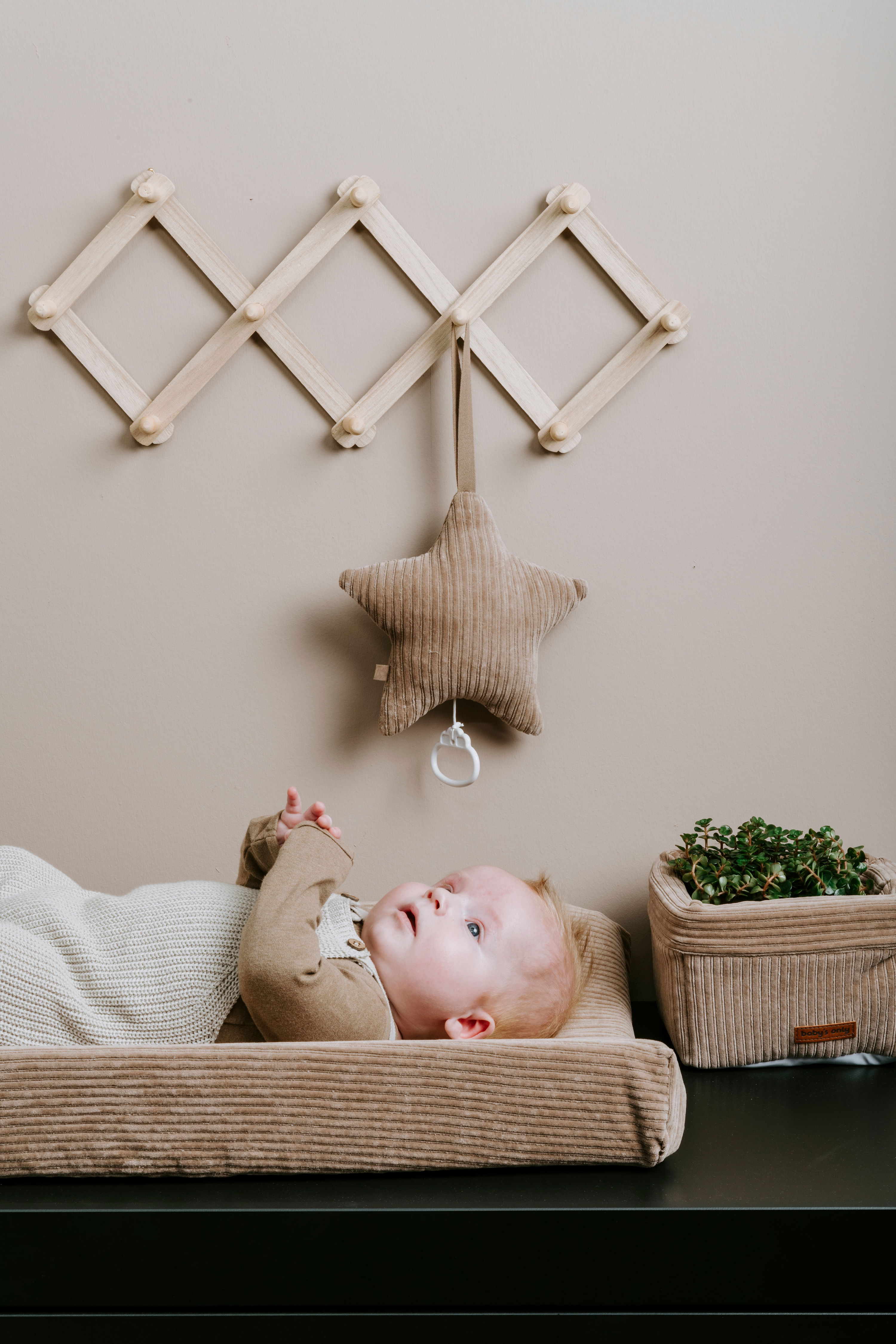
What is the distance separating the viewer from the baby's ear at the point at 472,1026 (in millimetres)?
1027

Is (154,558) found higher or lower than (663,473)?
higher

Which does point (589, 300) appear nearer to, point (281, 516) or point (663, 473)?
point (663, 473)

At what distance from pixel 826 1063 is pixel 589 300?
1030 millimetres

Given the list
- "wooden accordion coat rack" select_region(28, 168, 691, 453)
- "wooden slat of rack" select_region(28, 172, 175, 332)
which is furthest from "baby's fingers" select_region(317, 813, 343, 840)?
"wooden slat of rack" select_region(28, 172, 175, 332)

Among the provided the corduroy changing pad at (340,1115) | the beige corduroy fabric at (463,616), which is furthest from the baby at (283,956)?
the beige corduroy fabric at (463,616)

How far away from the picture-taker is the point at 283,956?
0.90 meters

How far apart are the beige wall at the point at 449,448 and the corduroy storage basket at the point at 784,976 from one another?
1.00 ft

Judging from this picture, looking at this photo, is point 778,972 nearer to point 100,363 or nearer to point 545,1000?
point 545,1000

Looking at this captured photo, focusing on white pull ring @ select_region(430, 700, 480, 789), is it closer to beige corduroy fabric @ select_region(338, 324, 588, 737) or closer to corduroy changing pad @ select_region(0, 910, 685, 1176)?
beige corduroy fabric @ select_region(338, 324, 588, 737)

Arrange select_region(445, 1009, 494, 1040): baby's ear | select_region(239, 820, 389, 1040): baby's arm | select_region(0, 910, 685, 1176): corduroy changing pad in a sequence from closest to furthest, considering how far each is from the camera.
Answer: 1. select_region(0, 910, 685, 1176): corduroy changing pad
2. select_region(239, 820, 389, 1040): baby's arm
3. select_region(445, 1009, 494, 1040): baby's ear

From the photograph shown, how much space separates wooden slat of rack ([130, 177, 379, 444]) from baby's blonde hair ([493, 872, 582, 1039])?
846 mm

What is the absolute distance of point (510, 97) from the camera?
127cm

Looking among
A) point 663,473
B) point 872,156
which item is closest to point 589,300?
point 663,473

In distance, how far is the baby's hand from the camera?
1.08 metres
